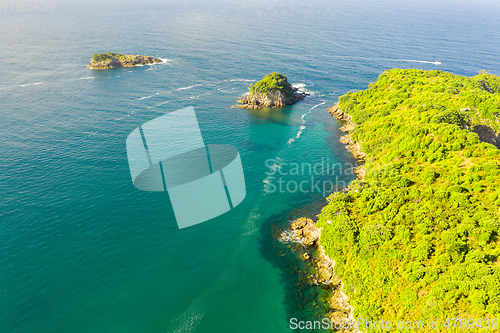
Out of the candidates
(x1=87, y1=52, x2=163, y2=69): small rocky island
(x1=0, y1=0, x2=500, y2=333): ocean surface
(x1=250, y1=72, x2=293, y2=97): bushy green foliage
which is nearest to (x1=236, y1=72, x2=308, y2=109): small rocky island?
(x1=250, y1=72, x2=293, y2=97): bushy green foliage

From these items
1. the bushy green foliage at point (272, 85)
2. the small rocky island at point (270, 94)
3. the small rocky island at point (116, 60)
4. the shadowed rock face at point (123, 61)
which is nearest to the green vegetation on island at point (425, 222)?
the small rocky island at point (270, 94)

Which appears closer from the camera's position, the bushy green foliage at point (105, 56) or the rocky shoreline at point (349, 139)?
the rocky shoreline at point (349, 139)

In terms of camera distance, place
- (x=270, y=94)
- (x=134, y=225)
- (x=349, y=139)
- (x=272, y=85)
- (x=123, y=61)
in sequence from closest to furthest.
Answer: (x=134, y=225) < (x=349, y=139) < (x=272, y=85) < (x=270, y=94) < (x=123, y=61)

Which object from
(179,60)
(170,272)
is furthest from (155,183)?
(179,60)

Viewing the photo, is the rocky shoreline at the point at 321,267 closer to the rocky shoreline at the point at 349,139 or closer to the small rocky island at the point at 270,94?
the rocky shoreline at the point at 349,139

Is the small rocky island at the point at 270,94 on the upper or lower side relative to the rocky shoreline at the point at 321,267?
upper

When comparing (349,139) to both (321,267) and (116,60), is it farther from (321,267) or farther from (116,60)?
(116,60)

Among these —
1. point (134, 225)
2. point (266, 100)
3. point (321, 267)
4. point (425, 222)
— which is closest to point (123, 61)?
point (266, 100)
